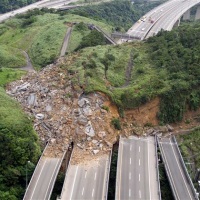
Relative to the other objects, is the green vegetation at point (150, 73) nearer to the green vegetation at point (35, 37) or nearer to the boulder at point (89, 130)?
the boulder at point (89, 130)

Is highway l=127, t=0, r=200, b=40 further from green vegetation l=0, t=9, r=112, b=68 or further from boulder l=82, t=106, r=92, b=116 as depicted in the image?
boulder l=82, t=106, r=92, b=116

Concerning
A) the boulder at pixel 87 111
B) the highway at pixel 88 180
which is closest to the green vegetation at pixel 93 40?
the boulder at pixel 87 111

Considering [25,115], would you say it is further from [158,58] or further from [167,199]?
[158,58]

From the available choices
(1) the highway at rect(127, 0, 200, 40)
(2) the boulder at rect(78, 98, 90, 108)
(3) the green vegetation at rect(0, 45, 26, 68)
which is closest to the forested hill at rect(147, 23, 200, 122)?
(2) the boulder at rect(78, 98, 90, 108)

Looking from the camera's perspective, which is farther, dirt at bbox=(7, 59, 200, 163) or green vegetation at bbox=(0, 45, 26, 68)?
green vegetation at bbox=(0, 45, 26, 68)

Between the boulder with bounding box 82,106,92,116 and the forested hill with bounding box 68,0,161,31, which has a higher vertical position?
the forested hill with bounding box 68,0,161,31

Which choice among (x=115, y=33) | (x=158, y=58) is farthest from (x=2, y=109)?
(x=115, y=33)

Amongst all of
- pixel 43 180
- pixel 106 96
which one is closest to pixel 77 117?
pixel 106 96

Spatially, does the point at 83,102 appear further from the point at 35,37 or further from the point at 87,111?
the point at 35,37
